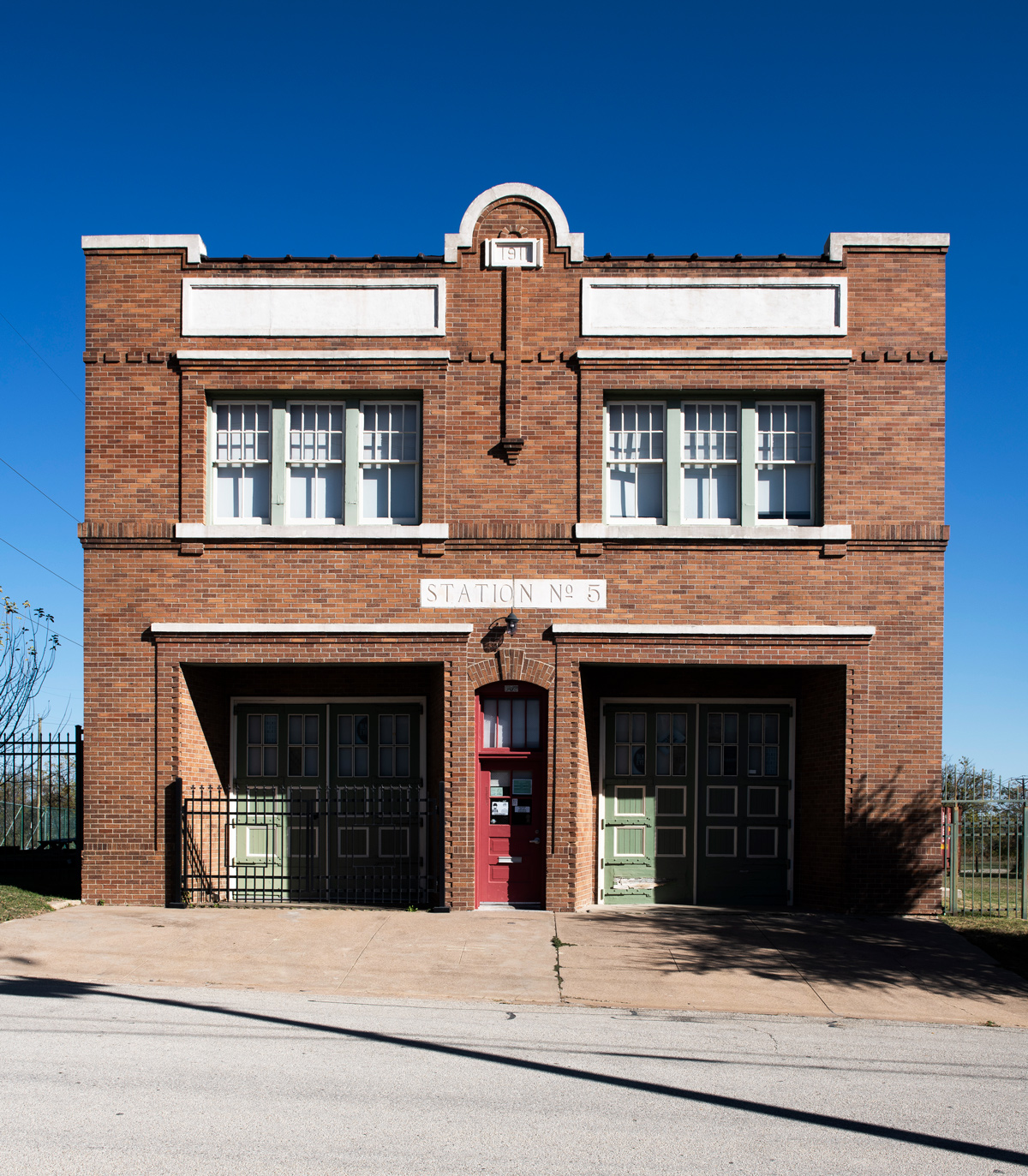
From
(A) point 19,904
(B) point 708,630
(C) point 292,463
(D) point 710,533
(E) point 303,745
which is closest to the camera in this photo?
(A) point 19,904

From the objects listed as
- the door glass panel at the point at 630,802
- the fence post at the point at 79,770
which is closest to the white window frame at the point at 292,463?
the fence post at the point at 79,770

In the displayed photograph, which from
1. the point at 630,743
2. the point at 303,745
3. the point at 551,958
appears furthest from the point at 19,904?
the point at 630,743

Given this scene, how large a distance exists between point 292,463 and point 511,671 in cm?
399

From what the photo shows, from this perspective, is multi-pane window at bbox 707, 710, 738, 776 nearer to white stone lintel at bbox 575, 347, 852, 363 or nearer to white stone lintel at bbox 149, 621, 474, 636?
white stone lintel at bbox 149, 621, 474, 636

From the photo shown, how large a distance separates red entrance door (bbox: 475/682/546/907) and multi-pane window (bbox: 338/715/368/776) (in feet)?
7.23

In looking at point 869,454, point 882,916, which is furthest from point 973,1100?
point 869,454

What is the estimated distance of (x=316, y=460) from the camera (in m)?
13.5

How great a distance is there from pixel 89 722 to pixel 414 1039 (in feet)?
24.1

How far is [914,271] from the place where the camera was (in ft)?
43.5

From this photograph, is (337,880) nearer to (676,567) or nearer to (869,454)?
(676,567)

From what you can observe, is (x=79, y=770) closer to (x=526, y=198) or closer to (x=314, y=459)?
(x=314, y=459)

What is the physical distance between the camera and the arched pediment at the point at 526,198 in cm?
1335

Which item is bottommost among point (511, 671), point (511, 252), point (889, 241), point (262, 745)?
point (262, 745)

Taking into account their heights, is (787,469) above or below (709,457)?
below
